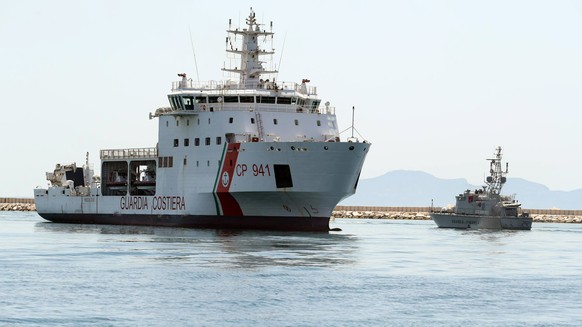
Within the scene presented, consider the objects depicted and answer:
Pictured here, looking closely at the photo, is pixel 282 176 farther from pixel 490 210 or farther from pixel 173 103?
pixel 490 210

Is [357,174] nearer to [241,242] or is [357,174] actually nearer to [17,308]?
[241,242]

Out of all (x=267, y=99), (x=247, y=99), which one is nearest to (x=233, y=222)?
(x=247, y=99)

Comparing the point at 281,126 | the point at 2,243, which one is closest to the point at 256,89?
the point at 281,126

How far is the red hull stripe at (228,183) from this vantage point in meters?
61.2

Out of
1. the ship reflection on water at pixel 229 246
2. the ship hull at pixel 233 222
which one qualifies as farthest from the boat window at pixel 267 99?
the ship reflection on water at pixel 229 246

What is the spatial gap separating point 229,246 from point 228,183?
13140 millimetres

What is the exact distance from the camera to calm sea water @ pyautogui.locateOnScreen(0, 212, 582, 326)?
27.1 meters

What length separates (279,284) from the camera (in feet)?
109

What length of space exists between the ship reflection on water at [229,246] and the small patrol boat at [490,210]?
27.1 metres

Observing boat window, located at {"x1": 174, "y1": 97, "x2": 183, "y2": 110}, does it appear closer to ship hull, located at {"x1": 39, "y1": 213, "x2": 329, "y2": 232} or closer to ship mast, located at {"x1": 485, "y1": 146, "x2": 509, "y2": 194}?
ship hull, located at {"x1": 39, "y1": 213, "x2": 329, "y2": 232}

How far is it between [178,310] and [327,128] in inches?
1508

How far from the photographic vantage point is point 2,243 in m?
50.9

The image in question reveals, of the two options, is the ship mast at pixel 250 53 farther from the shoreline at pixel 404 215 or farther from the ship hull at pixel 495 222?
the shoreline at pixel 404 215

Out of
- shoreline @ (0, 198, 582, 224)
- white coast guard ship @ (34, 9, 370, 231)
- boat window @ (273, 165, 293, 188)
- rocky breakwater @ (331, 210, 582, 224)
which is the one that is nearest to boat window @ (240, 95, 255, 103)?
white coast guard ship @ (34, 9, 370, 231)
